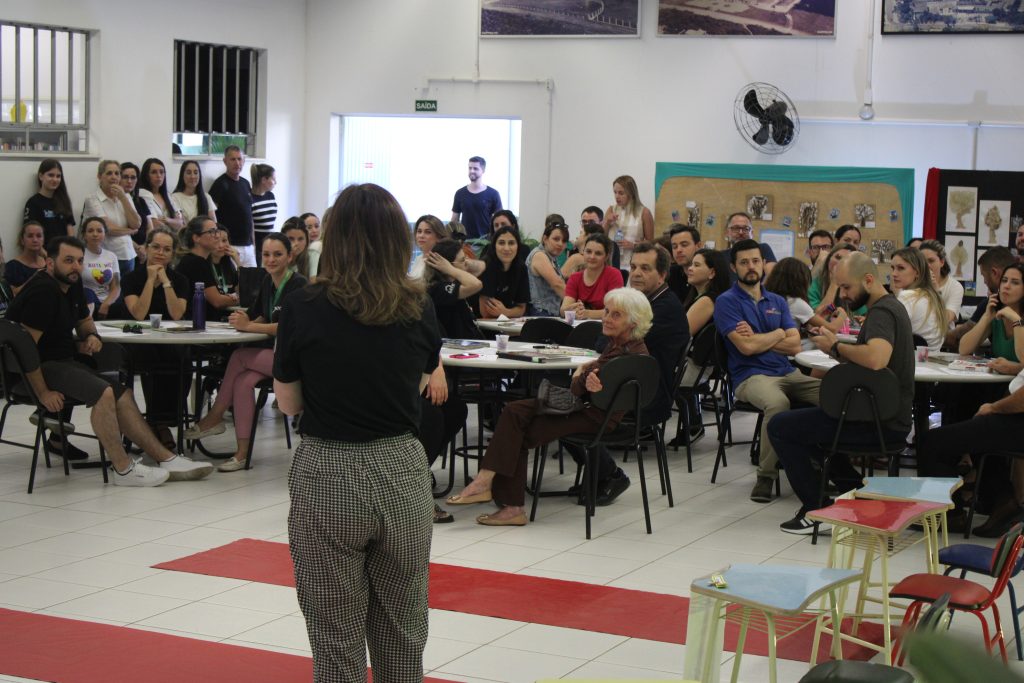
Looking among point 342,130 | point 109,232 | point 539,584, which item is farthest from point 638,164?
point 539,584

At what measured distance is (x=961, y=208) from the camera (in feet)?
36.2

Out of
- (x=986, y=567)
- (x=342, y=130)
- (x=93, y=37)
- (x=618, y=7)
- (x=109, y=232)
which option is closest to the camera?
(x=986, y=567)

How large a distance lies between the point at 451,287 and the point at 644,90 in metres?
6.26

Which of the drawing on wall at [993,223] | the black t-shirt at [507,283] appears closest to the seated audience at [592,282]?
the black t-shirt at [507,283]

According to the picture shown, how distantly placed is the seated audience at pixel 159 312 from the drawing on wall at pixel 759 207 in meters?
6.28

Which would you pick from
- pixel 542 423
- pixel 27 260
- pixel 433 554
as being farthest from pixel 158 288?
pixel 433 554

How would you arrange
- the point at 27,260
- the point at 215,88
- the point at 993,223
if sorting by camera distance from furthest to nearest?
the point at 215,88, the point at 993,223, the point at 27,260

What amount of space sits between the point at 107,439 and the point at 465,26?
7.78 meters

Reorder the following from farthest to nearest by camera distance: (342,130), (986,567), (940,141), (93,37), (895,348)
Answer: (342,130)
(940,141)
(93,37)
(895,348)
(986,567)

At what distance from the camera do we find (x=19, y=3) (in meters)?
9.83

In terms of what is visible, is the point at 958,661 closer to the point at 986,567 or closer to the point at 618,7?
the point at 986,567

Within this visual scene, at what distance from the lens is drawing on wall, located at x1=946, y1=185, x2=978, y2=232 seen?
10992 millimetres

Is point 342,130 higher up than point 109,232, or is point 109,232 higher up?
point 342,130

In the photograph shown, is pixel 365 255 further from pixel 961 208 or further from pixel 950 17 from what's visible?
pixel 950 17
